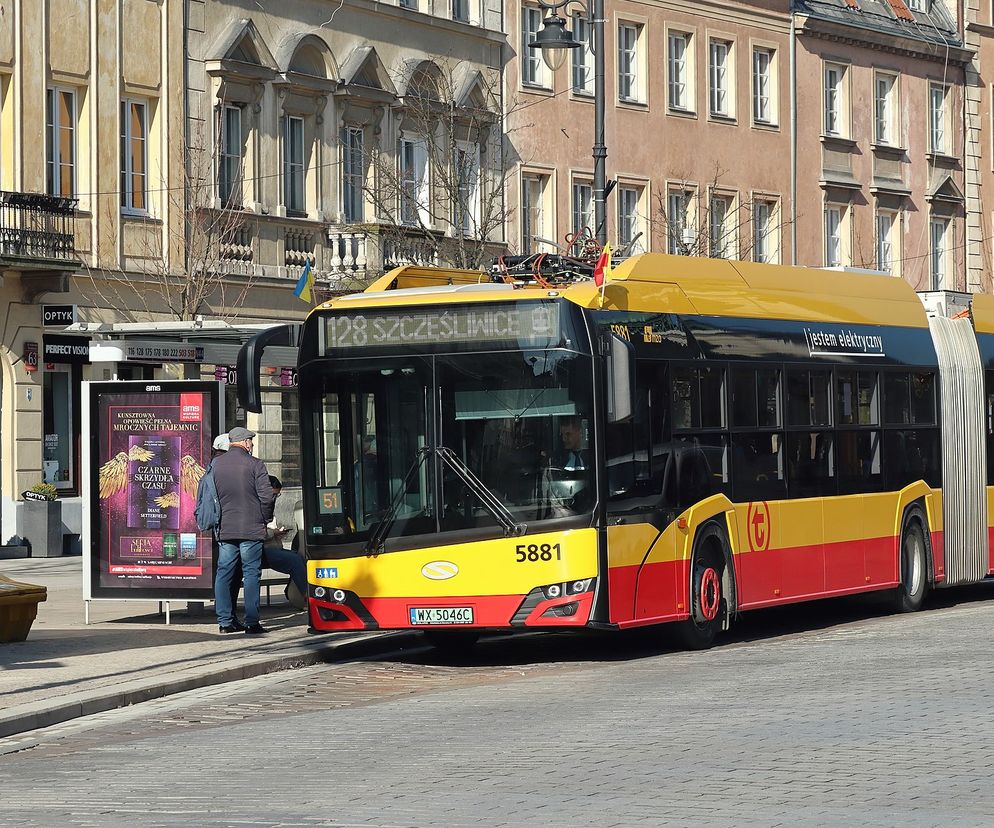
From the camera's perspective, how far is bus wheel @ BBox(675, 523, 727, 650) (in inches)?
706

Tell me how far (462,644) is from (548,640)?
1355 mm

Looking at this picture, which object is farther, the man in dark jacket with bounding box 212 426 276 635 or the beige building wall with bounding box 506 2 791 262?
the beige building wall with bounding box 506 2 791 262

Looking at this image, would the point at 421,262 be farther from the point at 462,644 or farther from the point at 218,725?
the point at 218,725

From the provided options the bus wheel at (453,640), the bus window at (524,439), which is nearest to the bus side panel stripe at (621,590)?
the bus window at (524,439)

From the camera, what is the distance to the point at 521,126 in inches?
1713

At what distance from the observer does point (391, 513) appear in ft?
55.1

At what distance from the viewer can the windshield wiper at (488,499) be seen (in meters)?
16.5

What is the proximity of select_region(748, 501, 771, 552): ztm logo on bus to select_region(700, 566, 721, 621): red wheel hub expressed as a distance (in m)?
0.63

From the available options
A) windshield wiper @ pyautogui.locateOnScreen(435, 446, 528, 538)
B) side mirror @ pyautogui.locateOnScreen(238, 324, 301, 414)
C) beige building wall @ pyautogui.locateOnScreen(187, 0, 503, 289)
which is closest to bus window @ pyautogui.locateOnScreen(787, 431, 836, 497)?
windshield wiper @ pyautogui.locateOnScreen(435, 446, 528, 538)

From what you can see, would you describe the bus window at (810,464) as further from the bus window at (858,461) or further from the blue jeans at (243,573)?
the blue jeans at (243,573)

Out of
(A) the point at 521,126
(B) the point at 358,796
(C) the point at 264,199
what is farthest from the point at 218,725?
(A) the point at 521,126

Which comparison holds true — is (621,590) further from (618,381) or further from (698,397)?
(698,397)

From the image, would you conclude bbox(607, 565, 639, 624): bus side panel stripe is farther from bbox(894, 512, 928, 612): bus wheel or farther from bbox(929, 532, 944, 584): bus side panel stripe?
bbox(929, 532, 944, 584): bus side panel stripe

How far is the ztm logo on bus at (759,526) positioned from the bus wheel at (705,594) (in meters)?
0.49
